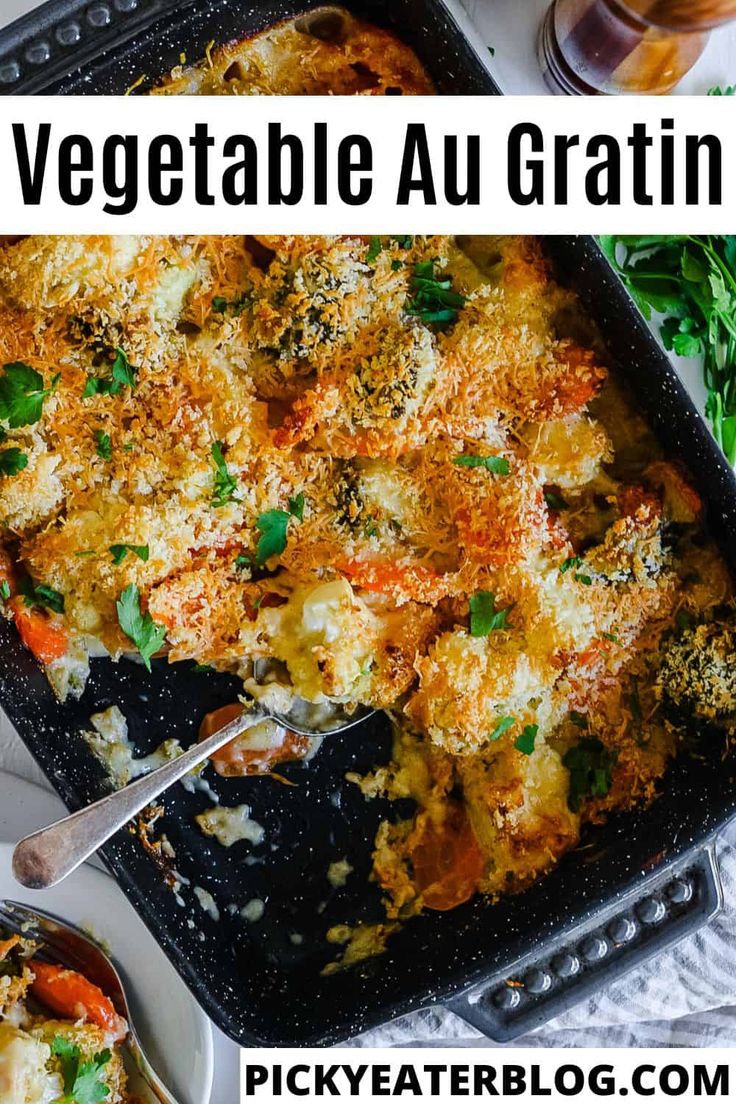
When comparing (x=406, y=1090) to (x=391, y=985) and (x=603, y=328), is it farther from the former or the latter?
(x=603, y=328)

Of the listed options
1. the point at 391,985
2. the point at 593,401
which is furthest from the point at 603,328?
the point at 391,985

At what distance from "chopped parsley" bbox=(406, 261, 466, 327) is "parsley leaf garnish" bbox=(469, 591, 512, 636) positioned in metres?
0.51

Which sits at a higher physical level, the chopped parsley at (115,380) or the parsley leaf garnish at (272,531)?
the chopped parsley at (115,380)

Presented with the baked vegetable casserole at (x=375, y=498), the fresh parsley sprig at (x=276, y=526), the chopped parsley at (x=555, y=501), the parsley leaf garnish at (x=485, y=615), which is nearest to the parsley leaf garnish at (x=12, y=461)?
the baked vegetable casserole at (x=375, y=498)

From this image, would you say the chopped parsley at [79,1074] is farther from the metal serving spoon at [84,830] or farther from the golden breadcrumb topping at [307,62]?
the golden breadcrumb topping at [307,62]

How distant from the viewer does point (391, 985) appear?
201cm

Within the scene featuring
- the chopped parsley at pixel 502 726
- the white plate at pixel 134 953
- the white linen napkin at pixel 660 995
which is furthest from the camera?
the white linen napkin at pixel 660 995

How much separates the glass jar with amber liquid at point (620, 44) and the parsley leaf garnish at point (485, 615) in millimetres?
1051

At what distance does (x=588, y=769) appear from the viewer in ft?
6.63

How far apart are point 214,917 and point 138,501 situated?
0.86 meters

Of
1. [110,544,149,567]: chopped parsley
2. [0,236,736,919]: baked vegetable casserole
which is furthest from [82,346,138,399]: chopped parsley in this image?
[110,544,149,567]: chopped parsley

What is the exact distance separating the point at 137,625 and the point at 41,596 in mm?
195

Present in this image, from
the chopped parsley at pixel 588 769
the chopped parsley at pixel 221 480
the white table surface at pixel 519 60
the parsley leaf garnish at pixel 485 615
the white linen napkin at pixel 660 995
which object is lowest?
the white linen napkin at pixel 660 995

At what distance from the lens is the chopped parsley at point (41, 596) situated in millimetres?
1973
